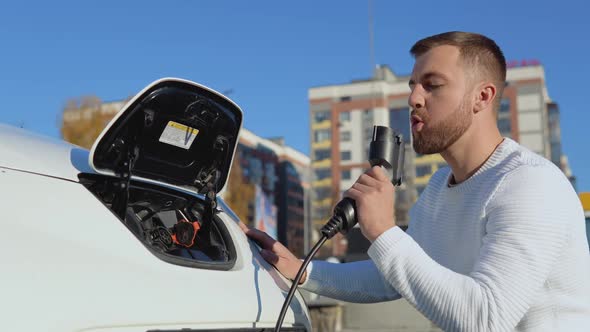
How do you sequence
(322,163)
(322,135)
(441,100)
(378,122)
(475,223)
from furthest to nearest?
1. (322,135)
2. (322,163)
3. (378,122)
4. (441,100)
5. (475,223)

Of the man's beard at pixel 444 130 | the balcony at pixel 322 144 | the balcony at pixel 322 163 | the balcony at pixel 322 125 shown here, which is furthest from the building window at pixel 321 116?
the man's beard at pixel 444 130

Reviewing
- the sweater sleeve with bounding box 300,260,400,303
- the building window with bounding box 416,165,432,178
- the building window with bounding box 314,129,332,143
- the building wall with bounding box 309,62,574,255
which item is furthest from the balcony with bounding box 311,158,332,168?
the sweater sleeve with bounding box 300,260,400,303

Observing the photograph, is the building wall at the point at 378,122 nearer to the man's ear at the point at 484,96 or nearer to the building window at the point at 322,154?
the building window at the point at 322,154

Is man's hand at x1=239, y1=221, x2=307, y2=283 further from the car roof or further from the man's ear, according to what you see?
the man's ear

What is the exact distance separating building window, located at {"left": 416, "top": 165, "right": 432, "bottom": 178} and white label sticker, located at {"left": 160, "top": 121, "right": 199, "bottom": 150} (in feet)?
311

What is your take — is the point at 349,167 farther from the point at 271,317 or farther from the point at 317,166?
the point at 271,317

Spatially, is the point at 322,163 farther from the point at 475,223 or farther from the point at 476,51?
the point at 475,223

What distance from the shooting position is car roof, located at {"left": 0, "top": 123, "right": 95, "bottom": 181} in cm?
198

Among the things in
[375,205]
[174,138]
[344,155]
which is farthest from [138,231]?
[344,155]

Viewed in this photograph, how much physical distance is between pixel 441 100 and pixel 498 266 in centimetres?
59

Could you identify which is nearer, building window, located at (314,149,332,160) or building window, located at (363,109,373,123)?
building window, located at (363,109,373,123)


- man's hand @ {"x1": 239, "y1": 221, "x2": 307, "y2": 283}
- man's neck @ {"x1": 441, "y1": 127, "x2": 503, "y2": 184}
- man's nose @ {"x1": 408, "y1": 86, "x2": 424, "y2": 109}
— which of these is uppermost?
man's nose @ {"x1": 408, "y1": 86, "x2": 424, "y2": 109}

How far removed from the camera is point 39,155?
208cm

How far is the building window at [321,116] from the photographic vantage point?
101 metres
